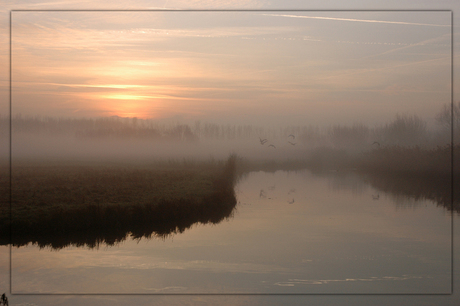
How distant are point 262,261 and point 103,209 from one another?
6483 mm

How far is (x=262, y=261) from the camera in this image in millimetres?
12117

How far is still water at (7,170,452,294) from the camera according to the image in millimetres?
10094

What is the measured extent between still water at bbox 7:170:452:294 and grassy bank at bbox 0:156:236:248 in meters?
0.89

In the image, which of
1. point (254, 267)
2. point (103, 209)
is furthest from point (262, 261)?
point (103, 209)

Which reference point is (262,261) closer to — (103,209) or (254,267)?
(254,267)

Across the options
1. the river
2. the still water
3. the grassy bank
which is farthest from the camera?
the grassy bank

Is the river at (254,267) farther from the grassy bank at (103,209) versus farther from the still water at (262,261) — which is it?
the grassy bank at (103,209)

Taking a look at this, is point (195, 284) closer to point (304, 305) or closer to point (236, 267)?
point (236, 267)

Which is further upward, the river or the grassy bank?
the grassy bank

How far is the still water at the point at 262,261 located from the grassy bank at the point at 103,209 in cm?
89

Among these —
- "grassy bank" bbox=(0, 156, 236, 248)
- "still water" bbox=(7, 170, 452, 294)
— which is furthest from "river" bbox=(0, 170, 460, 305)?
"grassy bank" bbox=(0, 156, 236, 248)

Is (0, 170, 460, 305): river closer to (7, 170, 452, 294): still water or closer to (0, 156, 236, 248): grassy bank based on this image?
(7, 170, 452, 294): still water

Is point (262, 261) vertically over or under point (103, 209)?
under

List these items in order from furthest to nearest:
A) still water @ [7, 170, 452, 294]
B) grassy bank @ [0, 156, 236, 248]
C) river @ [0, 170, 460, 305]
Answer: grassy bank @ [0, 156, 236, 248], still water @ [7, 170, 452, 294], river @ [0, 170, 460, 305]
